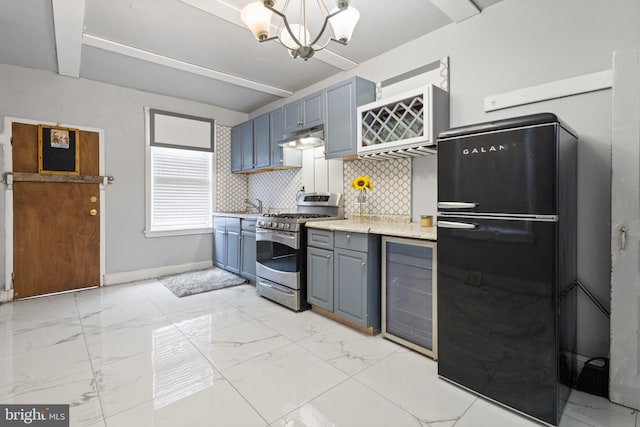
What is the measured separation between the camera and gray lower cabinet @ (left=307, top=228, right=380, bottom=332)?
8.47 feet

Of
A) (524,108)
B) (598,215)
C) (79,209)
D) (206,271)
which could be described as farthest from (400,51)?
(79,209)

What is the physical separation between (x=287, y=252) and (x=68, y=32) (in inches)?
113

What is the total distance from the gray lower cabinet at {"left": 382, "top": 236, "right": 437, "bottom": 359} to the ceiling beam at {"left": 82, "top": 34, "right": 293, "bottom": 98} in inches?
111

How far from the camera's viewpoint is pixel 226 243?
4.69 m

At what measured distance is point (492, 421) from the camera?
1634 mm

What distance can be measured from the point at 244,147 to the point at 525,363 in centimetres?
437

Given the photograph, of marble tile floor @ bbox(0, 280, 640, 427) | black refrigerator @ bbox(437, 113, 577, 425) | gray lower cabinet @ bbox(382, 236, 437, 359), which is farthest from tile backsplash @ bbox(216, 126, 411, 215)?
marble tile floor @ bbox(0, 280, 640, 427)

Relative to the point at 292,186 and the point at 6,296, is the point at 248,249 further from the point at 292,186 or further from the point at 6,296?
the point at 6,296

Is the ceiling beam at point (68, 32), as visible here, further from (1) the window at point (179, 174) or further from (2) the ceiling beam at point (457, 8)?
(2) the ceiling beam at point (457, 8)

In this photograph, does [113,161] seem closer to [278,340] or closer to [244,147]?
[244,147]

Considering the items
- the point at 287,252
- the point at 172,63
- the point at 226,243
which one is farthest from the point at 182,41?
the point at 226,243

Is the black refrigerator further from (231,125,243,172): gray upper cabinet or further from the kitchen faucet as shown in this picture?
(231,125,243,172): gray upper cabinet

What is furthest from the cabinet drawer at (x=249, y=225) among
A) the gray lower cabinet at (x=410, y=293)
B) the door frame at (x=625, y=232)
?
the door frame at (x=625, y=232)

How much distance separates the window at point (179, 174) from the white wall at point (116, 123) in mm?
121
